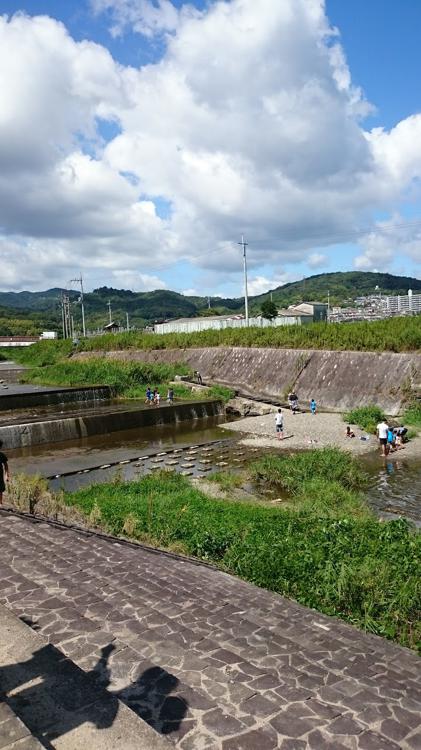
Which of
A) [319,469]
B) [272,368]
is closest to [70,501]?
[319,469]

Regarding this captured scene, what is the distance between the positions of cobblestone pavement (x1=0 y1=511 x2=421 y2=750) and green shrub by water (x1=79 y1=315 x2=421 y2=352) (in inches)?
959

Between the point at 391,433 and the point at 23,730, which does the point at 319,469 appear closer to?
the point at 391,433

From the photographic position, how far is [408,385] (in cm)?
2634

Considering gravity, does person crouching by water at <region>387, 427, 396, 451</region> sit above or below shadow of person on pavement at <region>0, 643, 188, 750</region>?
below

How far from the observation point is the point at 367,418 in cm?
2352

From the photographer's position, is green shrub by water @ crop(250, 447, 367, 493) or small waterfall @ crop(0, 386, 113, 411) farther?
small waterfall @ crop(0, 386, 113, 411)

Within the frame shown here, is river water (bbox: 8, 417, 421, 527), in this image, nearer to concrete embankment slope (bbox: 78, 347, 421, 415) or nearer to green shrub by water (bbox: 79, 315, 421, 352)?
concrete embankment slope (bbox: 78, 347, 421, 415)

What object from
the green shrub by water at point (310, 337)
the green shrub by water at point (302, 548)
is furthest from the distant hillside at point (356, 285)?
the green shrub by water at point (302, 548)

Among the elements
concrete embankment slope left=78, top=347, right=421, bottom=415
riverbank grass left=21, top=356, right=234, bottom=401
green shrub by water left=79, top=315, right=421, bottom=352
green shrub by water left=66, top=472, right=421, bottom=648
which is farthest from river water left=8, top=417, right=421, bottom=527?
green shrub by water left=79, top=315, right=421, bottom=352

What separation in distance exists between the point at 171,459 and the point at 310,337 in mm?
18666

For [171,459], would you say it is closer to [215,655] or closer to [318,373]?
[318,373]

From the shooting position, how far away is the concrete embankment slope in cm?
2722

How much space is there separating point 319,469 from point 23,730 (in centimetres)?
1307

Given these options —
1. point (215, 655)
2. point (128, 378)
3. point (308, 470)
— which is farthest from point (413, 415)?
point (215, 655)
